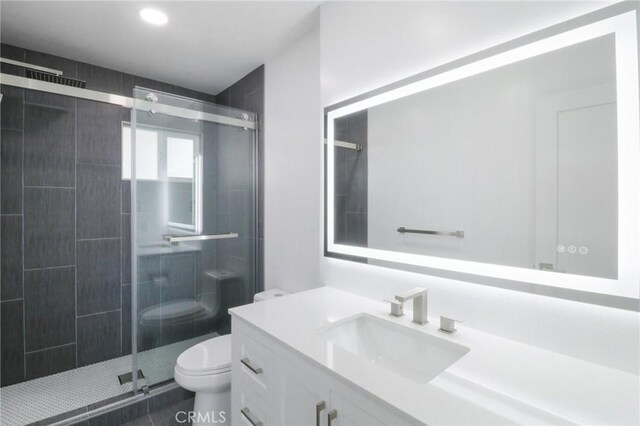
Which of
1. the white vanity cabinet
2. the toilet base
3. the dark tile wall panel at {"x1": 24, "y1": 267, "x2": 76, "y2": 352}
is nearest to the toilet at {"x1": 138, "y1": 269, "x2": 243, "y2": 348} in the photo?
the toilet base

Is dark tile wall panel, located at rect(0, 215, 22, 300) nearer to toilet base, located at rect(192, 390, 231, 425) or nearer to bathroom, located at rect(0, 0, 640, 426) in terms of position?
bathroom, located at rect(0, 0, 640, 426)

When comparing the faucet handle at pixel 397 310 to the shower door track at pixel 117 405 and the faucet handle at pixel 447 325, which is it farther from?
the shower door track at pixel 117 405

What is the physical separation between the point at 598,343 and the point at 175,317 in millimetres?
→ 2253

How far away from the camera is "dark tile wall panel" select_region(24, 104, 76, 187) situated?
2.12 meters

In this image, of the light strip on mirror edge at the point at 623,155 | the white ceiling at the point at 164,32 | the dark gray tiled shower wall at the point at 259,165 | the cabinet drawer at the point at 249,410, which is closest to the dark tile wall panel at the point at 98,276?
the dark gray tiled shower wall at the point at 259,165

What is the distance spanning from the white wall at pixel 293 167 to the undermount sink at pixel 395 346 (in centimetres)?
65

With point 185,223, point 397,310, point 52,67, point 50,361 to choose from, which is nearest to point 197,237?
point 185,223

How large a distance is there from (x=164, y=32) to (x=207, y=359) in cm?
203

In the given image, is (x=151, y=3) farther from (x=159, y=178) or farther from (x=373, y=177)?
(x=373, y=177)

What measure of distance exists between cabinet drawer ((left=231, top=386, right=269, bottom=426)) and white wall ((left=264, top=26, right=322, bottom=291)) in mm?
753

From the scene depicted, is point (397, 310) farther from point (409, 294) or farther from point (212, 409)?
point (212, 409)

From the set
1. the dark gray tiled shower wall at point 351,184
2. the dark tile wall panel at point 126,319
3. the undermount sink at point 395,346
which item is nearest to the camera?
the undermount sink at point 395,346

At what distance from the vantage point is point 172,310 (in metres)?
2.12

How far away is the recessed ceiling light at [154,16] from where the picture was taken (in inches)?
67.1
